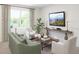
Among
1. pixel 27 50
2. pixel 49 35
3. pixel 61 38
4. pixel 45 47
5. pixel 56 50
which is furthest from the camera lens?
pixel 49 35

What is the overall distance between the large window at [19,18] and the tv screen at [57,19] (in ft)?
2.75

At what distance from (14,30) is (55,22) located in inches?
Result: 61.4

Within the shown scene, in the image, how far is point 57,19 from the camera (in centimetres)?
455

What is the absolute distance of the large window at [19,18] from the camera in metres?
4.60

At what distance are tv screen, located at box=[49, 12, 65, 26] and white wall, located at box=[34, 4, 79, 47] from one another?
131 mm

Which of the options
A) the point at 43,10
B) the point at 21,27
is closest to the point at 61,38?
the point at 43,10

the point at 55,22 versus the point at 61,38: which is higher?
the point at 55,22

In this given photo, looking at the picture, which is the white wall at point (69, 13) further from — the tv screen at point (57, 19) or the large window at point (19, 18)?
the large window at point (19, 18)


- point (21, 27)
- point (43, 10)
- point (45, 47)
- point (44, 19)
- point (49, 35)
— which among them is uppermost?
point (43, 10)

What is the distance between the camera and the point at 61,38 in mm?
4668

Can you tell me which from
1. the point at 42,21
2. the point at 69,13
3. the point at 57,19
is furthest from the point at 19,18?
the point at 69,13

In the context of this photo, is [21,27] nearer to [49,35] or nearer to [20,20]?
[20,20]

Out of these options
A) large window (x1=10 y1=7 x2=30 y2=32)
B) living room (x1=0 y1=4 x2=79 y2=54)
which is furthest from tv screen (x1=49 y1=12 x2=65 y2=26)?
large window (x1=10 y1=7 x2=30 y2=32)

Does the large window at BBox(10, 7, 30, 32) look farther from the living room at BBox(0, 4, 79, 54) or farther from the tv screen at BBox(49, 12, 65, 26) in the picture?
the tv screen at BBox(49, 12, 65, 26)
